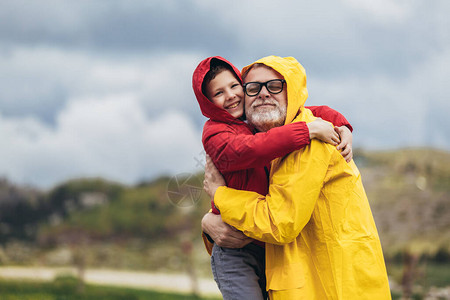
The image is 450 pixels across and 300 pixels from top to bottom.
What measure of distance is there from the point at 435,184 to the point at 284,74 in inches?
356

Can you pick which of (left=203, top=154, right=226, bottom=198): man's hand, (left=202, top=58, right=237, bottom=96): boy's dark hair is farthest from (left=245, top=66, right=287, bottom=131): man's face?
(left=203, top=154, right=226, bottom=198): man's hand

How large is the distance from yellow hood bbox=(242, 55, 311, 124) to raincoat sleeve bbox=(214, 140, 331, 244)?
263 millimetres

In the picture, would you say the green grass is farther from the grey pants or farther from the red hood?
the red hood

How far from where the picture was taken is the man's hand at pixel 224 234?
8.25 ft

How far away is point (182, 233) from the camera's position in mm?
11219

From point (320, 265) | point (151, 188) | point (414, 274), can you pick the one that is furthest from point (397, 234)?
point (320, 265)

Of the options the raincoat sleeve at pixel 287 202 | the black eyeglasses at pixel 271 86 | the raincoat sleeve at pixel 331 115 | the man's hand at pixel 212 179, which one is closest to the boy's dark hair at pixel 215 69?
the black eyeglasses at pixel 271 86

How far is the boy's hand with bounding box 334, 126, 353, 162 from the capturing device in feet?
8.10

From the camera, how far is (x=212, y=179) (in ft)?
8.61

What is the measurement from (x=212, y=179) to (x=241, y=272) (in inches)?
22.2

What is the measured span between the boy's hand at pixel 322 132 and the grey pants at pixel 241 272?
774 millimetres

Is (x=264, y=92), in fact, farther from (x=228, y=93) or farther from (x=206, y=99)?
(x=206, y=99)

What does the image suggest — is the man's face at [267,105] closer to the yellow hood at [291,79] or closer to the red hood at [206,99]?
the yellow hood at [291,79]

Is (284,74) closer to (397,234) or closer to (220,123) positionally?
(220,123)
